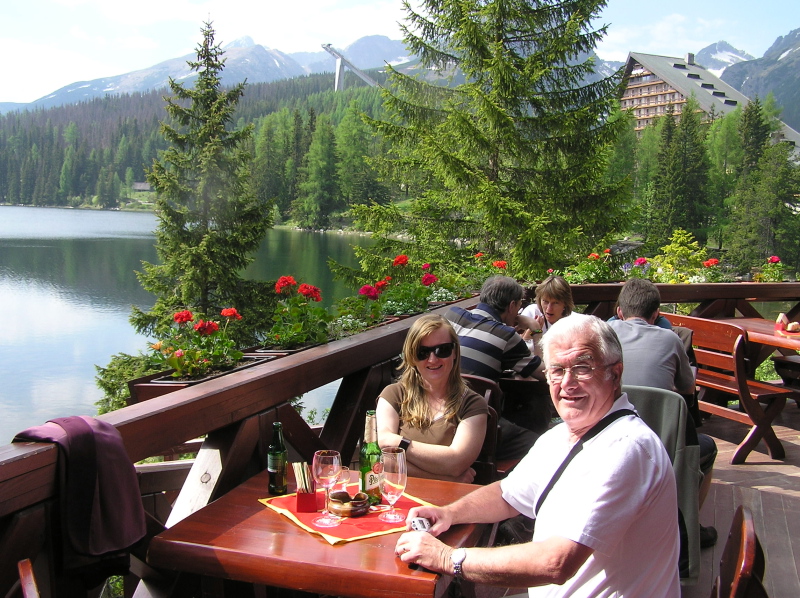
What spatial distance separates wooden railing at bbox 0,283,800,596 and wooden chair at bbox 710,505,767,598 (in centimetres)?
131

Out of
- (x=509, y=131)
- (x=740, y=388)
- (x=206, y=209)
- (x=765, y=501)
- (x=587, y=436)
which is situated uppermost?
(x=509, y=131)

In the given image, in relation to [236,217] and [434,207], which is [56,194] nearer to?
[236,217]

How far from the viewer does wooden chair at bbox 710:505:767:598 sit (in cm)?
110

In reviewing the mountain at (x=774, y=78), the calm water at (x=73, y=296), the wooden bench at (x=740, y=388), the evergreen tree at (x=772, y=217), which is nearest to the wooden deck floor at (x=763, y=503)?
the wooden bench at (x=740, y=388)

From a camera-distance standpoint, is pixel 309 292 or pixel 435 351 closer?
pixel 435 351

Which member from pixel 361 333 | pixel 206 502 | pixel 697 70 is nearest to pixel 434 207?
pixel 361 333

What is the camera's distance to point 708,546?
2.85m

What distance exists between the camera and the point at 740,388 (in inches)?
164

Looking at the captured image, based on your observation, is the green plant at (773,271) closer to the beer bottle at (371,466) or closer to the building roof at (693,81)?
the beer bottle at (371,466)

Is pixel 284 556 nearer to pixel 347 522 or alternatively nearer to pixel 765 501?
pixel 347 522

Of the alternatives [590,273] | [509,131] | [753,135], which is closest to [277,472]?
[590,273]

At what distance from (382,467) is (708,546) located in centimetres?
172

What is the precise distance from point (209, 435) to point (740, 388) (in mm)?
3257

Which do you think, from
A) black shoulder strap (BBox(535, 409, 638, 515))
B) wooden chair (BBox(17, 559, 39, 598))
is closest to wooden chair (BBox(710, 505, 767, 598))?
black shoulder strap (BBox(535, 409, 638, 515))
